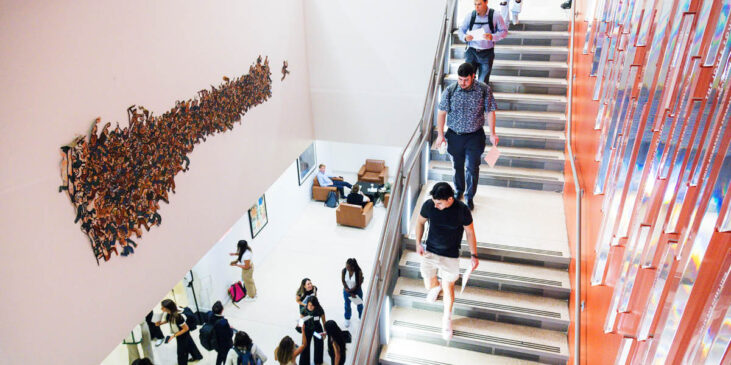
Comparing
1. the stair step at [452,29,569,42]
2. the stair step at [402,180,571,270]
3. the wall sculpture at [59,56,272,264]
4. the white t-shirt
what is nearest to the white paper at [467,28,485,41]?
the stair step at [452,29,569,42]

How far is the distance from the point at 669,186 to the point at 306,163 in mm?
11264

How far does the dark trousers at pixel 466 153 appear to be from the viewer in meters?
5.03

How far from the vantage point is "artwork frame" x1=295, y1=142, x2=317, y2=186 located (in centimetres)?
1288

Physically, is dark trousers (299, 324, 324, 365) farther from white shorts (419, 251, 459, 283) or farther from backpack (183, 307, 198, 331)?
white shorts (419, 251, 459, 283)

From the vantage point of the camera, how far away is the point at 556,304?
16.0ft

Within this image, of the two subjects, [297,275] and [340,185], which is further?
[340,185]

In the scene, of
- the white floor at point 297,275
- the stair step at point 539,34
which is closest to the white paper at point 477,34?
the stair step at point 539,34

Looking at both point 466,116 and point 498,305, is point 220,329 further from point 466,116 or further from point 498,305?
point 466,116

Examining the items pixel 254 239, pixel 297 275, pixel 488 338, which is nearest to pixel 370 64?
pixel 254 239

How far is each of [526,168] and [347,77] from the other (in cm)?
453

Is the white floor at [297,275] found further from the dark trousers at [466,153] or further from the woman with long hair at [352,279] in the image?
the dark trousers at [466,153]

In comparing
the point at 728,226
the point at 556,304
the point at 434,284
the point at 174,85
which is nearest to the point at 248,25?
the point at 174,85

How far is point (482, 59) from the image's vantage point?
20.4 feet

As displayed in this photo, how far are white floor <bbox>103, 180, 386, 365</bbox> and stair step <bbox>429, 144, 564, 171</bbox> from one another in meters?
3.94
